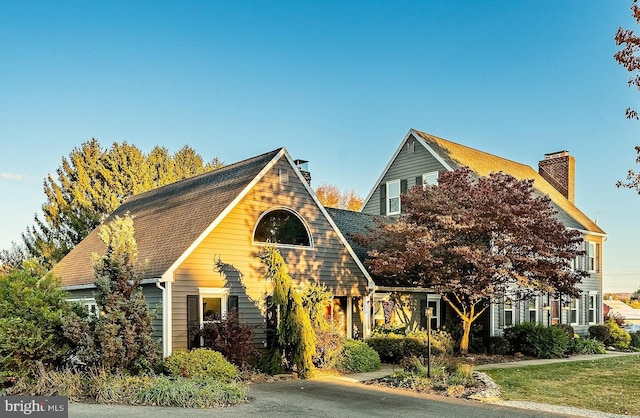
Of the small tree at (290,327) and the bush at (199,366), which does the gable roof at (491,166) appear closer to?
the small tree at (290,327)

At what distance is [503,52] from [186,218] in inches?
468

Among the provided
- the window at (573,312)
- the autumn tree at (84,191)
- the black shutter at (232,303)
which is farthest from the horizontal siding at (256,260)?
the autumn tree at (84,191)

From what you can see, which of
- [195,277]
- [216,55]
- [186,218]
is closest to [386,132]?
[216,55]

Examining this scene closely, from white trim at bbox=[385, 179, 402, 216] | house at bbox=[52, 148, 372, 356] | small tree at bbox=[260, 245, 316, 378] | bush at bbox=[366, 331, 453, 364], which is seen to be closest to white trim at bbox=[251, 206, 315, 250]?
house at bbox=[52, 148, 372, 356]

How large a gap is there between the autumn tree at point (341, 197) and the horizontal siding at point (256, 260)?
32016 mm

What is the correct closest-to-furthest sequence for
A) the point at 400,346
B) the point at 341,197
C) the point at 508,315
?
1. the point at 400,346
2. the point at 508,315
3. the point at 341,197

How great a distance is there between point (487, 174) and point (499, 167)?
2644 mm

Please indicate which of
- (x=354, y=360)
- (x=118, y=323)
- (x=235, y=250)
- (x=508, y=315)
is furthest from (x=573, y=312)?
(x=118, y=323)

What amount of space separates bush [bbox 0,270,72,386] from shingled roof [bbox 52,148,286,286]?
2.23 meters

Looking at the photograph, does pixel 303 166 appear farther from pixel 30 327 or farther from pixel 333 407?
pixel 333 407

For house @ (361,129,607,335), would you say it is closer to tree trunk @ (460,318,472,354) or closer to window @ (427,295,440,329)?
→ window @ (427,295,440,329)

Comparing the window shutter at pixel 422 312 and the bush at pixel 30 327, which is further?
the window shutter at pixel 422 312

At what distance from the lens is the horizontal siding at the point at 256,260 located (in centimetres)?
1531

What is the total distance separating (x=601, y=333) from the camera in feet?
93.0
